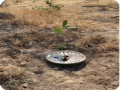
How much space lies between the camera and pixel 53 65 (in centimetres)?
349

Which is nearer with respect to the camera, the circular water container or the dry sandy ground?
the dry sandy ground

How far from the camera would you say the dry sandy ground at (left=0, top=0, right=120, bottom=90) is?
282 centimetres

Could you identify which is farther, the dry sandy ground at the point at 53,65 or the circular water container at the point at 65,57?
the circular water container at the point at 65,57

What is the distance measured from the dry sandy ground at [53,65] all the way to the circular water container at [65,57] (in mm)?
83

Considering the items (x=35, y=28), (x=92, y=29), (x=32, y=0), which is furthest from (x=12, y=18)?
(x=32, y=0)

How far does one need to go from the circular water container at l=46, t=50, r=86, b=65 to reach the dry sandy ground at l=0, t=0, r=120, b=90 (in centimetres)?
8

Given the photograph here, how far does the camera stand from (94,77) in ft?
9.98

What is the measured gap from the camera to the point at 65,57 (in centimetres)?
365

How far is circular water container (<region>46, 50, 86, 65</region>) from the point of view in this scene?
11.5 ft

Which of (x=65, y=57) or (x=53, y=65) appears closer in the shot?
(x=53, y=65)

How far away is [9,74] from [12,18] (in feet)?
12.2

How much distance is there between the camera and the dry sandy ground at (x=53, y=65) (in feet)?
9.25

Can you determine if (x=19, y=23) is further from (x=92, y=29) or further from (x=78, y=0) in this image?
(x=78, y=0)

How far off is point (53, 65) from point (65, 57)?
0.28 m
